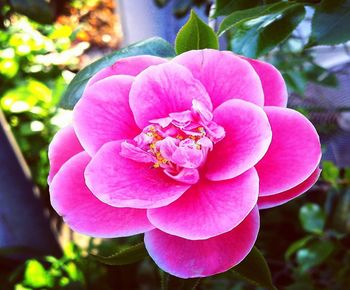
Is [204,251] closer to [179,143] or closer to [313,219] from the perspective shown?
[179,143]

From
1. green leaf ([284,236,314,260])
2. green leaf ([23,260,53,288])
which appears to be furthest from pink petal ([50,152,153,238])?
green leaf ([23,260,53,288])

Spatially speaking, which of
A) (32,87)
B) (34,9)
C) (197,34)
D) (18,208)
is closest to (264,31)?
(197,34)

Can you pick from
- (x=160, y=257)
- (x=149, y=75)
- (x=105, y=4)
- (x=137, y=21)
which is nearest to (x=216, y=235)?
(x=160, y=257)

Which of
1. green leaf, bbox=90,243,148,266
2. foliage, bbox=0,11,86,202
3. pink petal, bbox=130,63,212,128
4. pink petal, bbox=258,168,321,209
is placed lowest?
foliage, bbox=0,11,86,202

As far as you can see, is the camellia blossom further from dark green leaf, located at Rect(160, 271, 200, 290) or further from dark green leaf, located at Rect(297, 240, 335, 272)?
dark green leaf, located at Rect(297, 240, 335, 272)

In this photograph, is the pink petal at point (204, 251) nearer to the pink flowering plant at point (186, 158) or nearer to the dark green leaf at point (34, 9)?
the pink flowering plant at point (186, 158)

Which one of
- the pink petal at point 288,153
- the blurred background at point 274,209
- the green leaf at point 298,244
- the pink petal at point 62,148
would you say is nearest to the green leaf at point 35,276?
the blurred background at point 274,209
